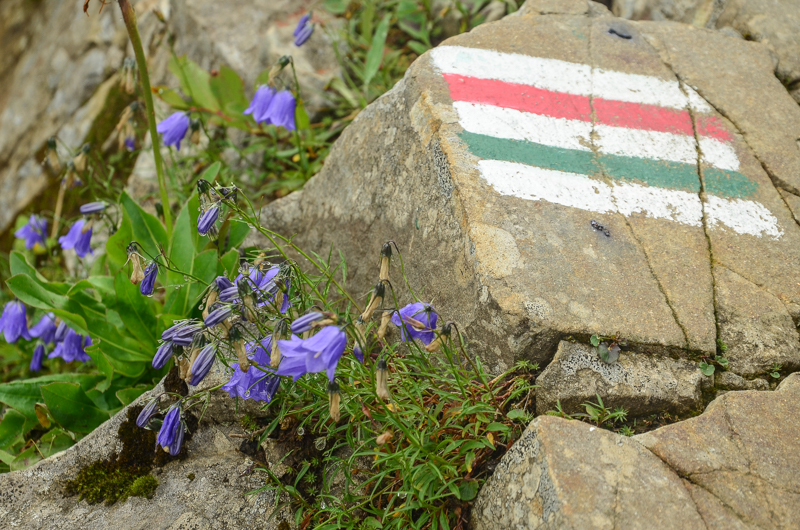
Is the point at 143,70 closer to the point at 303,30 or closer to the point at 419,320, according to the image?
the point at 303,30

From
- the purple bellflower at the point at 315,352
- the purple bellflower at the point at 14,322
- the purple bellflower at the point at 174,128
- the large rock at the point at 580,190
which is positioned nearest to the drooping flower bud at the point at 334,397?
the purple bellflower at the point at 315,352

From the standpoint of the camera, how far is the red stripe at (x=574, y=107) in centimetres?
279

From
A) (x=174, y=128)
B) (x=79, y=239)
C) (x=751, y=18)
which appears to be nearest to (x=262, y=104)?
(x=174, y=128)

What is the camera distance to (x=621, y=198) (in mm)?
2506

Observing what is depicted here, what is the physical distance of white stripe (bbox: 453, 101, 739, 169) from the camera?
266 cm

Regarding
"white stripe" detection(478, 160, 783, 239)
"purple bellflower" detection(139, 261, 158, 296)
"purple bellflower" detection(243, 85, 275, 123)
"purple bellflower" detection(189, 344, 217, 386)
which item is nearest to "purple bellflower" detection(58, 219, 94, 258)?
"purple bellflower" detection(243, 85, 275, 123)

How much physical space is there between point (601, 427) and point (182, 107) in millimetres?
3470

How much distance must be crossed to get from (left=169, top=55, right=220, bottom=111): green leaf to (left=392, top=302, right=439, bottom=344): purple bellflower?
9.03 ft

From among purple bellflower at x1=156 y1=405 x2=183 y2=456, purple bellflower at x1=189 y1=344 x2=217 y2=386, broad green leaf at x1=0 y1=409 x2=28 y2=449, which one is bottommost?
broad green leaf at x1=0 y1=409 x2=28 y2=449

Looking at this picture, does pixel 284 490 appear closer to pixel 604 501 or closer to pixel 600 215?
pixel 604 501

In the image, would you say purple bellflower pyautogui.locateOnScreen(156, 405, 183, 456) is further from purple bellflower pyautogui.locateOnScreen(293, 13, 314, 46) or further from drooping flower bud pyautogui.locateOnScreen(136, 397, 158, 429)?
purple bellflower pyautogui.locateOnScreen(293, 13, 314, 46)

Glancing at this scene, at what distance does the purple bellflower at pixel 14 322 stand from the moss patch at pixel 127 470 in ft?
4.07

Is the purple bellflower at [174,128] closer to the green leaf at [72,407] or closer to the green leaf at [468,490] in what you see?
the green leaf at [72,407]

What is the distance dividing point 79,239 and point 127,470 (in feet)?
4.70
